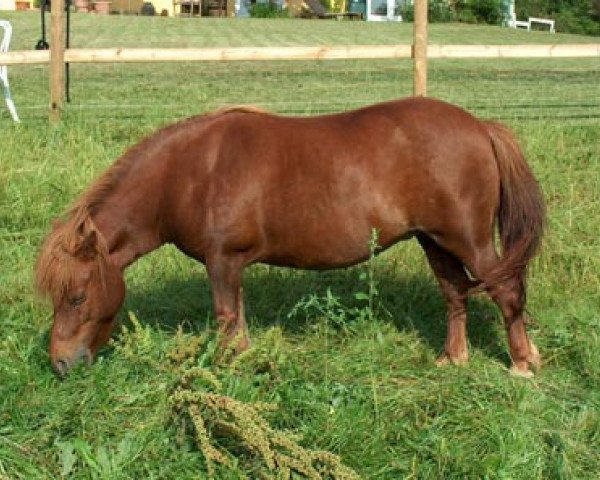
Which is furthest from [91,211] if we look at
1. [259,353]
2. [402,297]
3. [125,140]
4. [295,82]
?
[295,82]

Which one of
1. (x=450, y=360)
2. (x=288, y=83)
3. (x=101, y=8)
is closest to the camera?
(x=450, y=360)

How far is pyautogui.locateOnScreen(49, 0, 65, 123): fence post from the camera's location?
923cm

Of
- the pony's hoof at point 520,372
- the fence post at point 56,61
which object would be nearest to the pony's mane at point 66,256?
the pony's hoof at point 520,372

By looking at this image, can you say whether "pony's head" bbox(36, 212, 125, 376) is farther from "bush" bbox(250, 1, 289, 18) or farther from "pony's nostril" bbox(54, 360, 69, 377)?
"bush" bbox(250, 1, 289, 18)

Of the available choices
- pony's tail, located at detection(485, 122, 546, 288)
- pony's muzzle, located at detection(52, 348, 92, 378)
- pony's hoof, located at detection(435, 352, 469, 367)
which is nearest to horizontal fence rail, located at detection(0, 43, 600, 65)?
pony's tail, located at detection(485, 122, 546, 288)

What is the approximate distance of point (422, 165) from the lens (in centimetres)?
414

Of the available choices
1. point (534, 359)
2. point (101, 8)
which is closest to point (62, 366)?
point (534, 359)

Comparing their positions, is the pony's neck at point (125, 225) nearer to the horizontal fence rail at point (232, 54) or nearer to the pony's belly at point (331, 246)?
the pony's belly at point (331, 246)

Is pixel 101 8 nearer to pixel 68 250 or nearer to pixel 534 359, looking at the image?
pixel 68 250

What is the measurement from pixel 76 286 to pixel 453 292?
1904mm

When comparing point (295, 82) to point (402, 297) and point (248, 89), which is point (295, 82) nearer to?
point (248, 89)

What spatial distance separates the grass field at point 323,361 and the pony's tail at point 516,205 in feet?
1.83

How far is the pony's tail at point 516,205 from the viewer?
4.23 metres

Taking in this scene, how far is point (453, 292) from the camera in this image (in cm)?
459
